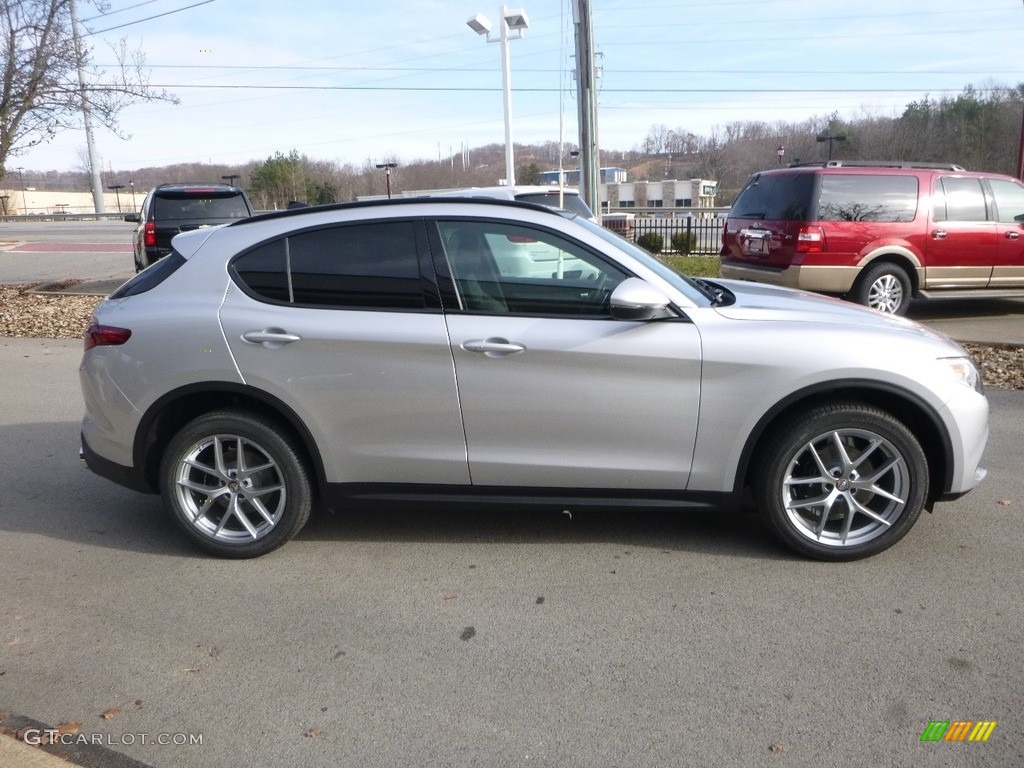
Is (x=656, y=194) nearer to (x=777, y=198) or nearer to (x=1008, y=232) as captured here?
(x=1008, y=232)

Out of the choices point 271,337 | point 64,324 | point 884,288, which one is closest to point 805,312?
point 271,337

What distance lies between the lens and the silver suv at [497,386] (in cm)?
400

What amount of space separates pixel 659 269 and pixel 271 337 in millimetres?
1957

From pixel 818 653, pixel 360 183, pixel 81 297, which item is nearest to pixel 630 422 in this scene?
pixel 818 653

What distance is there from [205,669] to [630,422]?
209cm

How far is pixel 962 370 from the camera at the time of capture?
4.10 m

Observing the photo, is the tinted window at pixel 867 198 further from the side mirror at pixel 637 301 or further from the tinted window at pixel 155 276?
the tinted window at pixel 155 276

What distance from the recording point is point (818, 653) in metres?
3.35

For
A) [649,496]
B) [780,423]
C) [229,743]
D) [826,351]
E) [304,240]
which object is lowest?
[229,743]

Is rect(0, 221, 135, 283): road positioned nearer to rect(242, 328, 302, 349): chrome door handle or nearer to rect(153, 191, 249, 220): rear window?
rect(153, 191, 249, 220): rear window

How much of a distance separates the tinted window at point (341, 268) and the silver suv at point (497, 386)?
0.01 m

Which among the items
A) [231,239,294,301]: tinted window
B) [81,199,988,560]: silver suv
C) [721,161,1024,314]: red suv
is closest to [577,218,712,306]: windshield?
[81,199,988,560]: silver suv

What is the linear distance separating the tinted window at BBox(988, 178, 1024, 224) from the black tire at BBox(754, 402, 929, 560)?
828 centimetres

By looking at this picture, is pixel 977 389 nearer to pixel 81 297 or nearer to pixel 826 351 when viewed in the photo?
pixel 826 351
